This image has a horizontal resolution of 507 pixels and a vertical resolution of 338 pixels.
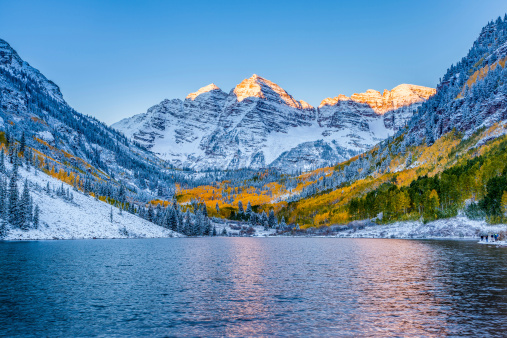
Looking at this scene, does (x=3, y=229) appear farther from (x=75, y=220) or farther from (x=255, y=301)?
(x=255, y=301)

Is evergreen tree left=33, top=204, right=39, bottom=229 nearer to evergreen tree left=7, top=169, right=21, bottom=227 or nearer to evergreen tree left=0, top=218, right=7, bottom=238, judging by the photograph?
evergreen tree left=7, top=169, right=21, bottom=227

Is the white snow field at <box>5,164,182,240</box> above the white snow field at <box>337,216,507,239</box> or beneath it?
above

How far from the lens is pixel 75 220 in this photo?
152 meters

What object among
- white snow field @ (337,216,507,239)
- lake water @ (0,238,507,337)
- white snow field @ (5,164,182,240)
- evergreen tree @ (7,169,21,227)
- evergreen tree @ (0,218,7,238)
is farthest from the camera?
white snow field @ (5,164,182,240)

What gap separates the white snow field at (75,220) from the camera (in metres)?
135

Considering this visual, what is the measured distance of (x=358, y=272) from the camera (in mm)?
51094

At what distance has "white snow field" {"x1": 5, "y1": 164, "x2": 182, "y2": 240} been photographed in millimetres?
134962

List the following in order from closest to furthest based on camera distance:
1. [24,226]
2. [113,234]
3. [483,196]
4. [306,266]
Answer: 1. [306,266]
2. [24,226]
3. [483,196]
4. [113,234]

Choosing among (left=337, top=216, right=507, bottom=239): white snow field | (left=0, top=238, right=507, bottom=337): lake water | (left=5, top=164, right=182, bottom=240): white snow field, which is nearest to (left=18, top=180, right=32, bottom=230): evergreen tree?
(left=5, top=164, right=182, bottom=240): white snow field

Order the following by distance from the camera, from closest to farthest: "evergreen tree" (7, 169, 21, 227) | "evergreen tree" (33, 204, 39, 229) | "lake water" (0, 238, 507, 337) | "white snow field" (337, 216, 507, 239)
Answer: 1. "lake water" (0, 238, 507, 337)
2. "evergreen tree" (7, 169, 21, 227)
3. "white snow field" (337, 216, 507, 239)
4. "evergreen tree" (33, 204, 39, 229)

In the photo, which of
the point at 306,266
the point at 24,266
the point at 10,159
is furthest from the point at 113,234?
the point at 306,266

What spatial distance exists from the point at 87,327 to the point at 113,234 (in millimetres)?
148462

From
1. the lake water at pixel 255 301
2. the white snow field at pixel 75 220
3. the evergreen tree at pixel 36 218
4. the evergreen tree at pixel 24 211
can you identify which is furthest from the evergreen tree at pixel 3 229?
the lake water at pixel 255 301

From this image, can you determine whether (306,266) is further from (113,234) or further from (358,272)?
(113,234)
